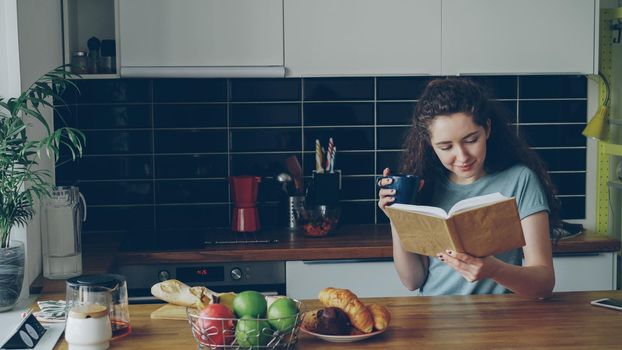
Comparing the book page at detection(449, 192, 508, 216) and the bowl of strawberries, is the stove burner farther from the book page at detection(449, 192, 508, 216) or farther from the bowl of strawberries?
the book page at detection(449, 192, 508, 216)

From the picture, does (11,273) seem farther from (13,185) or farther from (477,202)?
(477,202)

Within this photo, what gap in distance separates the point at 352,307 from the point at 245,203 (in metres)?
1.69

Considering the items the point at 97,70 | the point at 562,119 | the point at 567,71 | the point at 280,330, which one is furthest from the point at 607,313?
the point at 97,70

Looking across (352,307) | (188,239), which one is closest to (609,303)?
(352,307)

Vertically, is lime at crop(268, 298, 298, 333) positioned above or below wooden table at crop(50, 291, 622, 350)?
above

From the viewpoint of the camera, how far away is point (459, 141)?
2.43 m

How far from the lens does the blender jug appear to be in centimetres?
283

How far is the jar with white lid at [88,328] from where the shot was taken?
191 centimetres

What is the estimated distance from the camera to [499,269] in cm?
220

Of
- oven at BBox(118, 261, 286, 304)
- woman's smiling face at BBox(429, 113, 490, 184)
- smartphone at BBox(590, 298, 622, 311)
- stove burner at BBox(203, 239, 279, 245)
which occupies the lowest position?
oven at BBox(118, 261, 286, 304)

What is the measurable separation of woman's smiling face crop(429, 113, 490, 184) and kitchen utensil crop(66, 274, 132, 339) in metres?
0.98

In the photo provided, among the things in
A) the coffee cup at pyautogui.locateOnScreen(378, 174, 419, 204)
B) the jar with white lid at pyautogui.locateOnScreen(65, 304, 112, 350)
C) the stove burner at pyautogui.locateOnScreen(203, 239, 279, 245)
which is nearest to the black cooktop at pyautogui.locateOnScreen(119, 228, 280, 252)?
the stove burner at pyautogui.locateOnScreen(203, 239, 279, 245)

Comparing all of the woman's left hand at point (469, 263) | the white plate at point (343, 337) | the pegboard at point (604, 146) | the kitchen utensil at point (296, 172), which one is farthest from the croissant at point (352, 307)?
the pegboard at point (604, 146)

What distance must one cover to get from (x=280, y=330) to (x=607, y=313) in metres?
0.94
